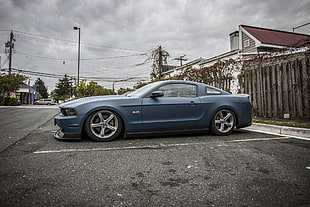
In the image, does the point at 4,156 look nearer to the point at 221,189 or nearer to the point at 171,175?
the point at 171,175

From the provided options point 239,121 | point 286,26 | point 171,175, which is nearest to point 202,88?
point 239,121

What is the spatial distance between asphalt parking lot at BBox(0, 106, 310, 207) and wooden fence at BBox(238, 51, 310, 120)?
2.84 meters

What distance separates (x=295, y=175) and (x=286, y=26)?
25.9 meters

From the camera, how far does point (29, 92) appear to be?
158ft

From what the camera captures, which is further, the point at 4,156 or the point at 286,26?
the point at 286,26

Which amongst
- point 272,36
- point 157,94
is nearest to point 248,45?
point 272,36

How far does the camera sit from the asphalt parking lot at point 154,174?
64.2 inches

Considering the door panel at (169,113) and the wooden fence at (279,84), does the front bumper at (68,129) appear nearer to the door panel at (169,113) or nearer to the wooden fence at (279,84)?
the door panel at (169,113)

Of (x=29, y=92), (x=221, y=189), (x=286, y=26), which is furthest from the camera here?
(x=29, y=92)

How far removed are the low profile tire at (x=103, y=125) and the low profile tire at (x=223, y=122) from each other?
205 cm

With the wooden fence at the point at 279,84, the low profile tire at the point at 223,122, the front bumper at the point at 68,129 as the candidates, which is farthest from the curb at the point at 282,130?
the front bumper at the point at 68,129

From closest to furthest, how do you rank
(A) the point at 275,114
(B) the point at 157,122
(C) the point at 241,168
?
(C) the point at 241,168 → (B) the point at 157,122 → (A) the point at 275,114

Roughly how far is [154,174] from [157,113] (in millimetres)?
1845

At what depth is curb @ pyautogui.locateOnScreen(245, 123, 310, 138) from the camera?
4.20m
